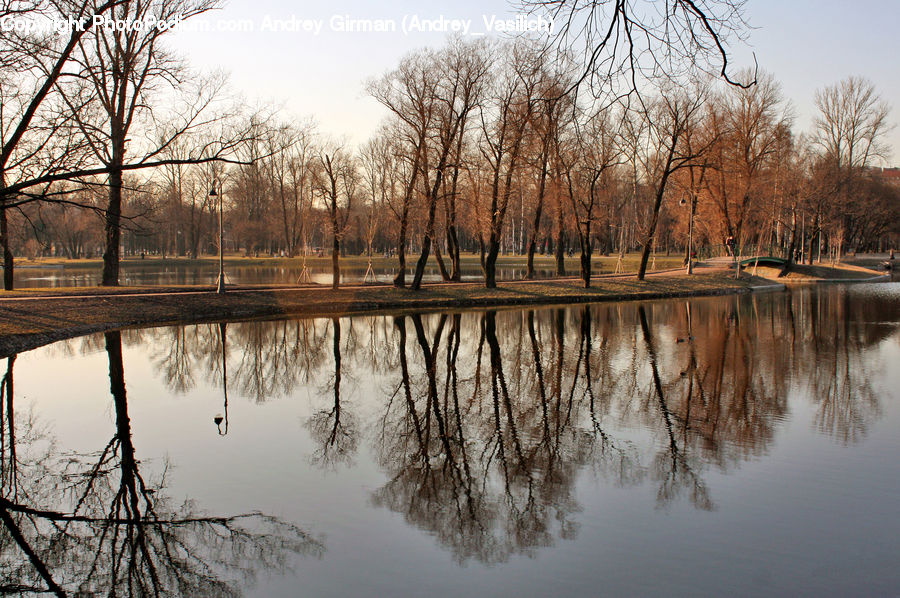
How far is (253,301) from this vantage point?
2941cm

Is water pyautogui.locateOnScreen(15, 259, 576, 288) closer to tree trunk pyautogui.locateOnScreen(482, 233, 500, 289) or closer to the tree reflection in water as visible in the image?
tree trunk pyautogui.locateOnScreen(482, 233, 500, 289)

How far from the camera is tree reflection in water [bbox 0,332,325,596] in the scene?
621cm

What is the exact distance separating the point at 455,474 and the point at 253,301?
22.2 m

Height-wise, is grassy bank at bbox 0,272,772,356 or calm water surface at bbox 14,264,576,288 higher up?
calm water surface at bbox 14,264,576,288

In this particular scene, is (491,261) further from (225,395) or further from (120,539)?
(120,539)

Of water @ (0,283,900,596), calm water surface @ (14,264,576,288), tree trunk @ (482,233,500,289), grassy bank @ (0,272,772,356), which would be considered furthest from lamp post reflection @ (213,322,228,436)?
calm water surface @ (14,264,576,288)

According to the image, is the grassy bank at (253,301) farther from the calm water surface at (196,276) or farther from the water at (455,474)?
the calm water surface at (196,276)

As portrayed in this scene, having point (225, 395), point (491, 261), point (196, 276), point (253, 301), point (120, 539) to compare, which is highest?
point (491, 261)

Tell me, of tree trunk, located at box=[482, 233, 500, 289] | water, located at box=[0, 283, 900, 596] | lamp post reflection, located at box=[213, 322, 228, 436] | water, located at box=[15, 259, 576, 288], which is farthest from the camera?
water, located at box=[15, 259, 576, 288]

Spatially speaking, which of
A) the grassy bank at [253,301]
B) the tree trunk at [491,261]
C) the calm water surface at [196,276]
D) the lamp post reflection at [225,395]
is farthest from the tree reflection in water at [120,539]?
the calm water surface at [196,276]

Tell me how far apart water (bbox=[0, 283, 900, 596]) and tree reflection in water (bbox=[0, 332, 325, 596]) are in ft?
0.10

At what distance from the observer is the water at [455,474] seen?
6.34m

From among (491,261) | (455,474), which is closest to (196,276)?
(491,261)

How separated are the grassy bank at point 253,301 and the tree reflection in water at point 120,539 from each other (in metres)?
12.4
